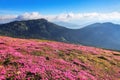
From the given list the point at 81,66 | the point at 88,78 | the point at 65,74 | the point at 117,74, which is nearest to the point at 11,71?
the point at 65,74

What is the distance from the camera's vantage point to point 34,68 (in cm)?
2927

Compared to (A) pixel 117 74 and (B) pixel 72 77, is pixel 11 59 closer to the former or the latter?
(B) pixel 72 77

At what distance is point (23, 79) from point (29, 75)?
5.53 feet

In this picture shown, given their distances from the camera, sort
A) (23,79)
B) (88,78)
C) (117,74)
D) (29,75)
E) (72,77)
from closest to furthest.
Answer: (23,79)
(29,75)
(72,77)
(88,78)
(117,74)

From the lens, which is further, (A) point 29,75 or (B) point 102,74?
(B) point 102,74

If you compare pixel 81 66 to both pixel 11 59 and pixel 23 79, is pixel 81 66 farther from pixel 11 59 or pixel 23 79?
pixel 23 79

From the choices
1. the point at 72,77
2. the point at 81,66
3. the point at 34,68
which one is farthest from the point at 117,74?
the point at 34,68

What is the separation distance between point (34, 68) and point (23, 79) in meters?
4.96

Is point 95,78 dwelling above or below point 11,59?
below

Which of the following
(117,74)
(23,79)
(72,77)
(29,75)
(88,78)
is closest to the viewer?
(23,79)

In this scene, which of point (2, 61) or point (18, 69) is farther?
point (2, 61)

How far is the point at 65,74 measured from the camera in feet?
96.4

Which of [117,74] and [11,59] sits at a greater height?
[11,59]

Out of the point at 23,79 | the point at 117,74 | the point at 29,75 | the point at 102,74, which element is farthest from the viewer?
the point at 117,74
